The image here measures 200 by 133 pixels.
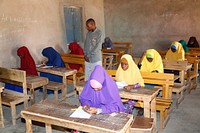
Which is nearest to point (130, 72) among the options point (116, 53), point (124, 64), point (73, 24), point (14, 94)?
point (124, 64)

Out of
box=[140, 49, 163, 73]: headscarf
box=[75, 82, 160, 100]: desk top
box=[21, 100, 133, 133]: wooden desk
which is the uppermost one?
box=[140, 49, 163, 73]: headscarf

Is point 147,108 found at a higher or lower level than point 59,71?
lower

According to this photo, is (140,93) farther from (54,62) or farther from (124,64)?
(54,62)

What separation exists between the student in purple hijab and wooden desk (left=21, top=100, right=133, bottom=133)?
0.14 metres

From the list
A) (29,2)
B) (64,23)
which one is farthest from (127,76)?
(64,23)

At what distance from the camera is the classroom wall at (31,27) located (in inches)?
235

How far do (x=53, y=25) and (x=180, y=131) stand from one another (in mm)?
4973

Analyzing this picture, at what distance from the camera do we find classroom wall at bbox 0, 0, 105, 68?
597 centimetres

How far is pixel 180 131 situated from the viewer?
13.1 feet

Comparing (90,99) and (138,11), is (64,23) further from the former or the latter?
(90,99)

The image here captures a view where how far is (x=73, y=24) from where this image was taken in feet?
27.9

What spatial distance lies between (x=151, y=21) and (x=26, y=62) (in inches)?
238

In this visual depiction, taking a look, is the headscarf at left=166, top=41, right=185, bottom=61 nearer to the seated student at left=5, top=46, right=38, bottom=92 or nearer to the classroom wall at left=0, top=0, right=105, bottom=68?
the classroom wall at left=0, top=0, right=105, bottom=68

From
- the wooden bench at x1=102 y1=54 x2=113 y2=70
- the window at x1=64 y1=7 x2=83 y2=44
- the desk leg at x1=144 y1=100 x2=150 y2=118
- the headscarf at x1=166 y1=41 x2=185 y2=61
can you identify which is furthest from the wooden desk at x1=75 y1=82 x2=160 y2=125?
the window at x1=64 y1=7 x2=83 y2=44
